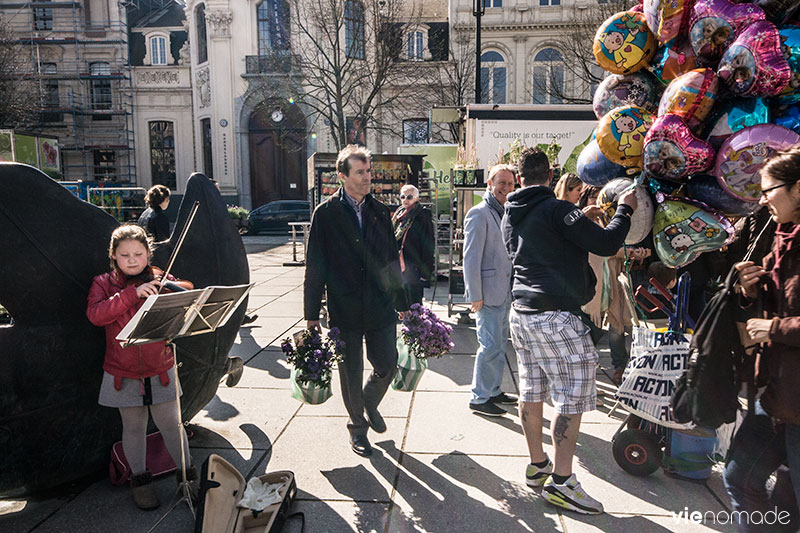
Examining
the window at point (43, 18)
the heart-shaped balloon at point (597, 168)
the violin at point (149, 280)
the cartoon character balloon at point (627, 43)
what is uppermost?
the window at point (43, 18)

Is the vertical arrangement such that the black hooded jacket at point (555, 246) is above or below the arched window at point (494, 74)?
below

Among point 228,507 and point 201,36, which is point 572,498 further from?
point 201,36

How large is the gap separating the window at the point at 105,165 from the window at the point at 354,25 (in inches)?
664

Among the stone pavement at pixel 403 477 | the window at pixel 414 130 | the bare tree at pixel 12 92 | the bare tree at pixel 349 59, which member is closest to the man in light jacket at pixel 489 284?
the stone pavement at pixel 403 477

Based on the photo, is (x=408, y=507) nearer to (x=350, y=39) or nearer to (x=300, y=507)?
(x=300, y=507)

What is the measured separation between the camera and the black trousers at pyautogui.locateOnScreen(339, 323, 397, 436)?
12.5 ft

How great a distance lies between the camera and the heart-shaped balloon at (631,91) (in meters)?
3.70

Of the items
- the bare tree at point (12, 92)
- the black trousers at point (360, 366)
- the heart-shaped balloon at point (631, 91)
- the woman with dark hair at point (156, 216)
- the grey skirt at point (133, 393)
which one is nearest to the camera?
the grey skirt at point (133, 393)

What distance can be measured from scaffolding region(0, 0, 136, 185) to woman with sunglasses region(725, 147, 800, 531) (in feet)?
112

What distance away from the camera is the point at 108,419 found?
333cm

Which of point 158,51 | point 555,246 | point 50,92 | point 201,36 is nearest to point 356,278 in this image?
point 555,246

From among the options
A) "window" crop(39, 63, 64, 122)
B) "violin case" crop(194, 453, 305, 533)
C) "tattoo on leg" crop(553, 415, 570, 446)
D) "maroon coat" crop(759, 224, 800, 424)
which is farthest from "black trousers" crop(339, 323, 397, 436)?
"window" crop(39, 63, 64, 122)

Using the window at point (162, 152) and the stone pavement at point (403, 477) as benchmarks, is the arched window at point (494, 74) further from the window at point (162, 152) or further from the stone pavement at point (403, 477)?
the stone pavement at point (403, 477)

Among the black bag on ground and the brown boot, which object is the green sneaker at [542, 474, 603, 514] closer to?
the black bag on ground
